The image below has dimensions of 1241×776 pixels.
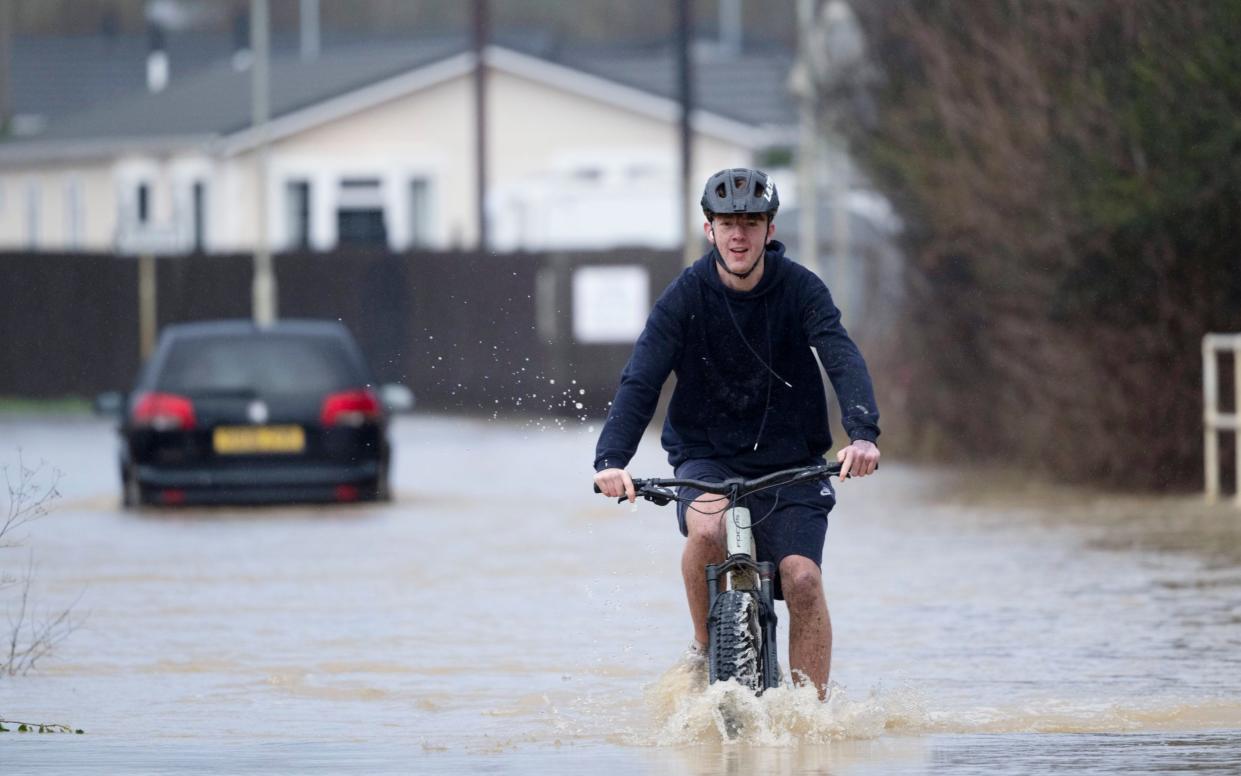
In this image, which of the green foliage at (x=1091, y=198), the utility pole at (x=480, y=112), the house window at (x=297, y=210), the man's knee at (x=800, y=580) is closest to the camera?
the man's knee at (x=800, y=580)

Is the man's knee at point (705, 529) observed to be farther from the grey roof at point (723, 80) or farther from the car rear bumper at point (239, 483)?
the grey roof at point (723, 80)

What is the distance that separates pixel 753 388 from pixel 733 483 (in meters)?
0.46

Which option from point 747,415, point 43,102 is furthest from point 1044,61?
point 43,102

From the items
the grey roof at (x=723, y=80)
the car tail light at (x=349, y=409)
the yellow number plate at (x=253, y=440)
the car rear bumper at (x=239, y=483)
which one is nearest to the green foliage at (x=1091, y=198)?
the car tail light at (x=349, y=409)

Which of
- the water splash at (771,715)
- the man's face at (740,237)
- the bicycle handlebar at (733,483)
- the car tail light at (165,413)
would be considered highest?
the man's face at (740,237)

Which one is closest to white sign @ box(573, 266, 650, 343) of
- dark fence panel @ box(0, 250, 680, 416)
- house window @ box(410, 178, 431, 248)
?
dark fence panel @ box(0, 250, 680, 416)

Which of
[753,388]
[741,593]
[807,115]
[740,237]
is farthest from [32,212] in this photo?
[741,593]

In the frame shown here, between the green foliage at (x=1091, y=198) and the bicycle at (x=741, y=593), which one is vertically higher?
the green foliage at (x=1091, y=198)

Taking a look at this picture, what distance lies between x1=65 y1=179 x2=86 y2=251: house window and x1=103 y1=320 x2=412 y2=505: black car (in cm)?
3296

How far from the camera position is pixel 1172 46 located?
1902 centimetres

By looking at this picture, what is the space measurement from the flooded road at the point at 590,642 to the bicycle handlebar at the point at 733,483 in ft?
2.09

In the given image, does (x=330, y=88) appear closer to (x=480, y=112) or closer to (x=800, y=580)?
(x=480, y=112)

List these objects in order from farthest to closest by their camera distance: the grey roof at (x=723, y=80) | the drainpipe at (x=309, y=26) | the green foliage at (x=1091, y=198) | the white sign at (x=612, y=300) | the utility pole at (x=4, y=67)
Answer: the utility pole at (x=4, y=67) → the drainpipe at (x=309, y=26) → the grey roof at (x=723, y=80) → the white sign at (x=612, y=300) → the green foliage at (x=1091, y=198)

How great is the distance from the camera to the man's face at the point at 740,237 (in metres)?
8.58
